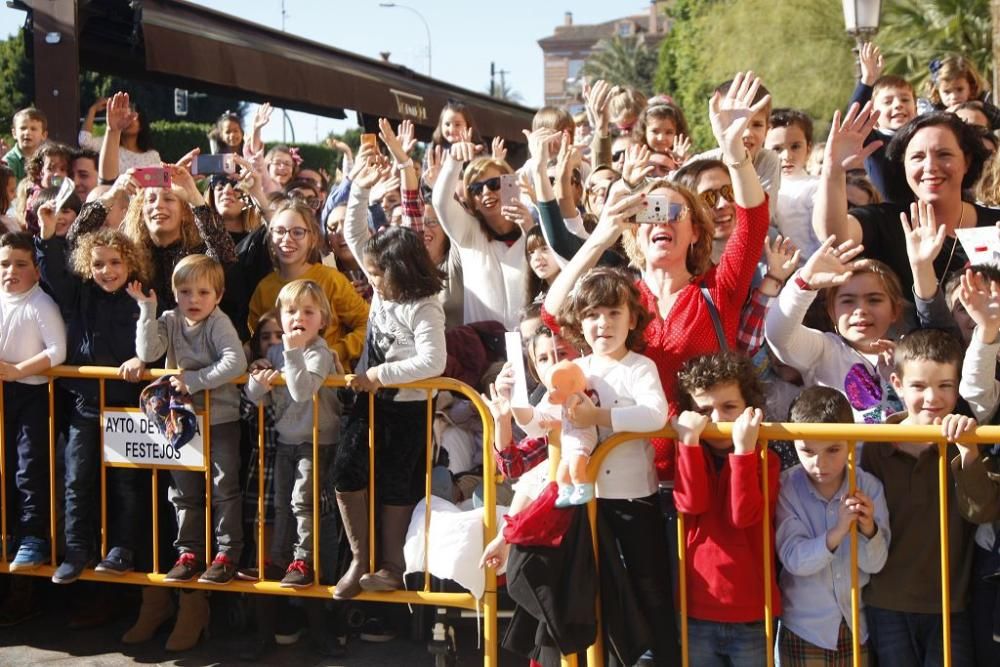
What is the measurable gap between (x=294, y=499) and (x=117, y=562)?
0.91 metres

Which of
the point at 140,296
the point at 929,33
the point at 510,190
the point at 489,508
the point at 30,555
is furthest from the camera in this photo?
the point at 929,33

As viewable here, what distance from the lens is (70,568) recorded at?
5.18 meters

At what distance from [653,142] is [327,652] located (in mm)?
3467

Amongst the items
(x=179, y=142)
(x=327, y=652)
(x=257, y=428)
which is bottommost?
(x=327, y=652)

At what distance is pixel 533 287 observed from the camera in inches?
215

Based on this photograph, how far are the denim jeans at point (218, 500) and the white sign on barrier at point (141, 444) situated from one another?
0.06 m

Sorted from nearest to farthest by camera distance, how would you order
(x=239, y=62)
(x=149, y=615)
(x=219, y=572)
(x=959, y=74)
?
(x=219, y=572), (x=149, y=615), (x=959, y=74), (x=239, y=62)

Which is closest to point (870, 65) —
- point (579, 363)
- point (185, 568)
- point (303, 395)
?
point (579, 363)

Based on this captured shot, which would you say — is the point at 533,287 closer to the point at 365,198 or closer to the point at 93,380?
the point at 365,198

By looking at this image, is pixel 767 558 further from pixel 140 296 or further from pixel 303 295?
pixel 140 296

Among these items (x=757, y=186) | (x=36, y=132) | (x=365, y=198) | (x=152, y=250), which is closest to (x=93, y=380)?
(x=152, y=250)

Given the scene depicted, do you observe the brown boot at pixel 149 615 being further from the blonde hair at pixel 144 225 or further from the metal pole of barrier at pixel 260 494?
the blonde hair at pixel 144 225

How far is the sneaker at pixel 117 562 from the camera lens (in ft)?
17.0

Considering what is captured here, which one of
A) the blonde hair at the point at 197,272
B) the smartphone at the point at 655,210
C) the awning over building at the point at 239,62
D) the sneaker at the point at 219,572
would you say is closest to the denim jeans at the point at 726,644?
the smartphone at the point at 655,210
